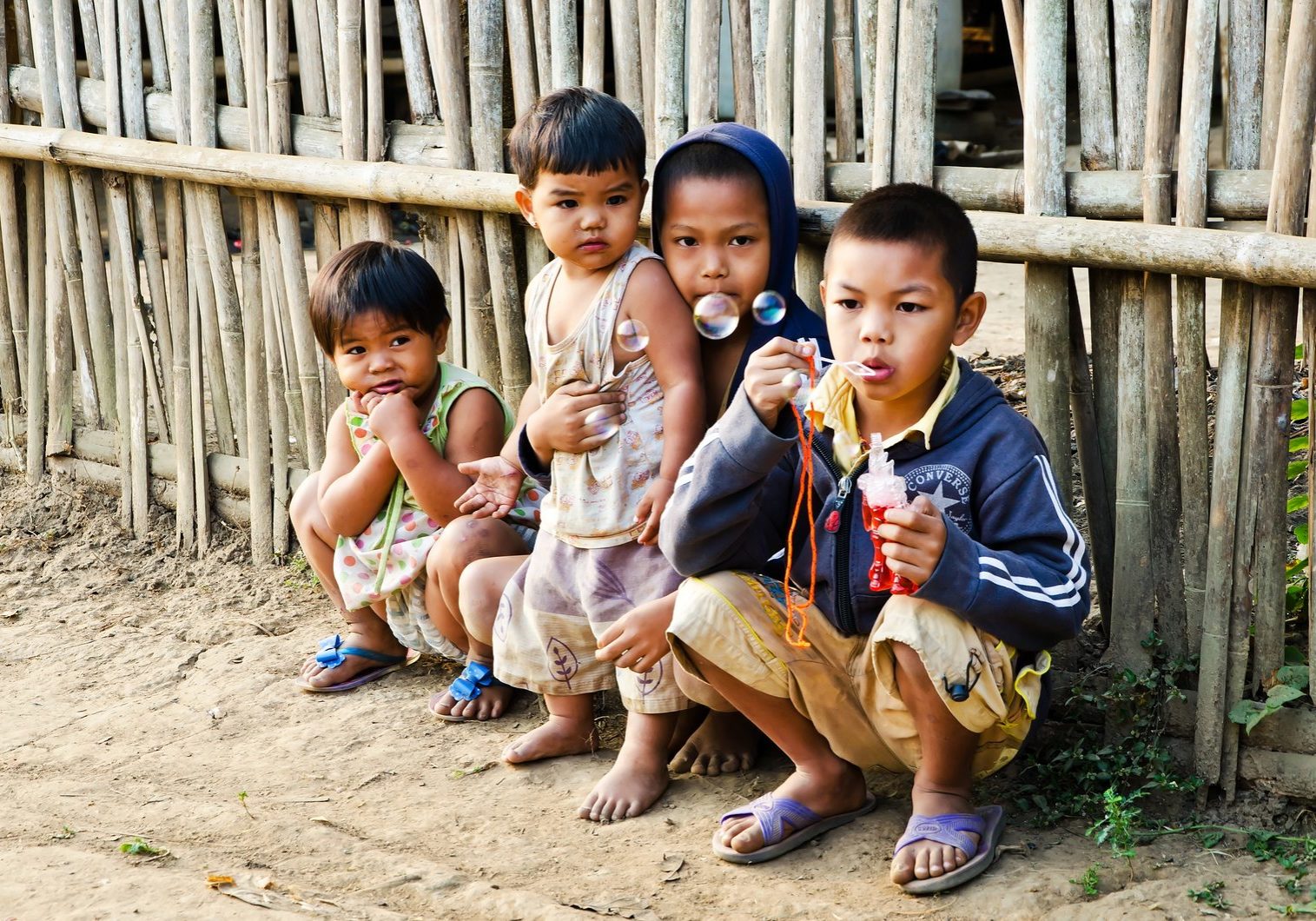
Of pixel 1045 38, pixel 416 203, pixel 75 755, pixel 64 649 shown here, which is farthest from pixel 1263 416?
pixel 64 649

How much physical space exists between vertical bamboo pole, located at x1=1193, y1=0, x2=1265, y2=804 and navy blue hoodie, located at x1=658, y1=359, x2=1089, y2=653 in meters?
0.39

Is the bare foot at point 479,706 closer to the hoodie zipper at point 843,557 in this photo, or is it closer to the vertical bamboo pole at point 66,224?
the hoodie zipper at point 843,557

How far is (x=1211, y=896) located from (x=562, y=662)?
1.43 meters

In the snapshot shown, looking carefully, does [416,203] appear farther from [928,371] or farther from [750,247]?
[928,371]

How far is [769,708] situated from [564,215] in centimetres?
111

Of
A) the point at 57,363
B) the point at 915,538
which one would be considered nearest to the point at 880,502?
the point at 915,538

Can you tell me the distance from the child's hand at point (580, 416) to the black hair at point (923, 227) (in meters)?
0.64

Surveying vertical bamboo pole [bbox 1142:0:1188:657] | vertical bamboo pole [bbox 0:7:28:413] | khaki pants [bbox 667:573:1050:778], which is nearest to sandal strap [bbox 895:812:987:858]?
khaki pants [bbox 667:573:1050:778]

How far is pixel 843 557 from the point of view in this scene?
270 centimetres

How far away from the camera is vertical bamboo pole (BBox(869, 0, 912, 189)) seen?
3119 mm

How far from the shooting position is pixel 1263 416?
8.93 feet

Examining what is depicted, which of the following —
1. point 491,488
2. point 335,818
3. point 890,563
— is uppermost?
point 890,563

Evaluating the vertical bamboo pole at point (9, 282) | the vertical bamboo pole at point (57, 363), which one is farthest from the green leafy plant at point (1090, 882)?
the vertical bamboo pole at point (9, 282)

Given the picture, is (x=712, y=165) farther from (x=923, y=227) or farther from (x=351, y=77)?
(x=351, y=77)
